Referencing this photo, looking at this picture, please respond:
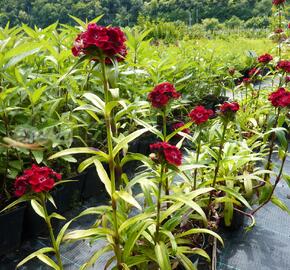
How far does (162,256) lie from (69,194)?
1057 millimetres

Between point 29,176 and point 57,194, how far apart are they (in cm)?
90

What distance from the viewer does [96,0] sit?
37938 millimetres

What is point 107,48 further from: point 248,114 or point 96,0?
point 96,0

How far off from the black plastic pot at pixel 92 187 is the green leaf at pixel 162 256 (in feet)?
3.47

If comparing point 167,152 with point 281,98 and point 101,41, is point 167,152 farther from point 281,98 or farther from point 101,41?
point 281,98

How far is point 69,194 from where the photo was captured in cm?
215

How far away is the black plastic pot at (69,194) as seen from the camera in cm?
205

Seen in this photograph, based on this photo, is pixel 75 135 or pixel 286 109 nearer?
pixel 286 109

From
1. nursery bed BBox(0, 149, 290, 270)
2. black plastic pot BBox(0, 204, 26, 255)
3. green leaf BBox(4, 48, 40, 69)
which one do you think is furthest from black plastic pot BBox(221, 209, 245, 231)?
green leaf BBox(4, 48, 40, 69)

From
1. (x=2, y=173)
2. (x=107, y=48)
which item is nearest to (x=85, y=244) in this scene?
(x=2, y=173)

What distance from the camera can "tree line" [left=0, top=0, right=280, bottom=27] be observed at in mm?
34000

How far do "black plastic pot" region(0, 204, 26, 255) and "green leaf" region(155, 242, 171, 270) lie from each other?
2.78 ft

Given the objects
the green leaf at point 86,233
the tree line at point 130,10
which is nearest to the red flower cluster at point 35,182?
the green leaf at point 86,233

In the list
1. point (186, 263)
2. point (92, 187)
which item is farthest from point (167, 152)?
point (92, 187)
